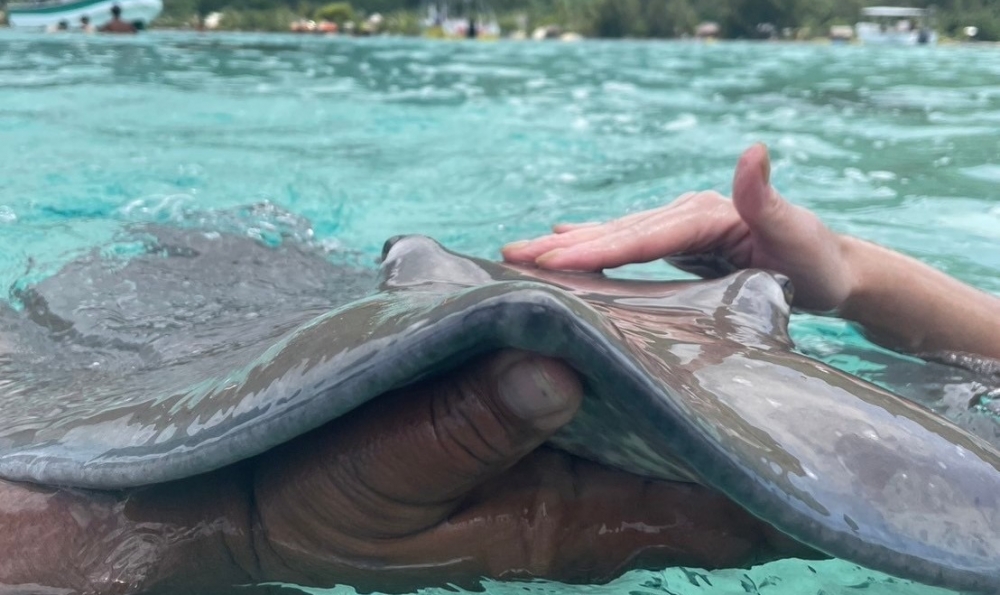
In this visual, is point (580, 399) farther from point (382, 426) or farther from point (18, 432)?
point (18, 432)

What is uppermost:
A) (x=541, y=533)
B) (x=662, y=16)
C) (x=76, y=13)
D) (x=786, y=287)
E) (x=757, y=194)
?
(x=662, y=16)

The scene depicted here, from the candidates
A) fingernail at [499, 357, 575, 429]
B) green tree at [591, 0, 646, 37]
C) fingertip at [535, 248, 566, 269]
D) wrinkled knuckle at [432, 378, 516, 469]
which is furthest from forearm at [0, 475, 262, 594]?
green tree at [591, 0, 646, 37]

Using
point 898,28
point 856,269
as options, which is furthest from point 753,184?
point 898,28

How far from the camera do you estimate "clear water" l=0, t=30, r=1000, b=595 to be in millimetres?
3883

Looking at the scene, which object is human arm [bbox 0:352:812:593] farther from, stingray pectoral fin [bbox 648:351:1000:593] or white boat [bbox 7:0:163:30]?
white boat [bbox 7:0:163:30]

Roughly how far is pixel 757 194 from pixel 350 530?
134cm

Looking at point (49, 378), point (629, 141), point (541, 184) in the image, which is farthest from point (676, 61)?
point (49, 378)

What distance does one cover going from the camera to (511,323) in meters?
0.97

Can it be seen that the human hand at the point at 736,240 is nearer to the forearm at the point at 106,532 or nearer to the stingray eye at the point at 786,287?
the stingray eye at the point at 786,287

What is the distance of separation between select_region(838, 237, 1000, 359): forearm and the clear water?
183mm

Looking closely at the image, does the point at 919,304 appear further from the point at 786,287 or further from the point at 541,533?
the point at 541,533

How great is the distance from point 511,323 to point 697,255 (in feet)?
5.31

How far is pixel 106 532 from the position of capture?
1.34 m

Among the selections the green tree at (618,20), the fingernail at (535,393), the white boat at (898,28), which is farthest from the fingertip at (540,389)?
the green tree at (618,20)
